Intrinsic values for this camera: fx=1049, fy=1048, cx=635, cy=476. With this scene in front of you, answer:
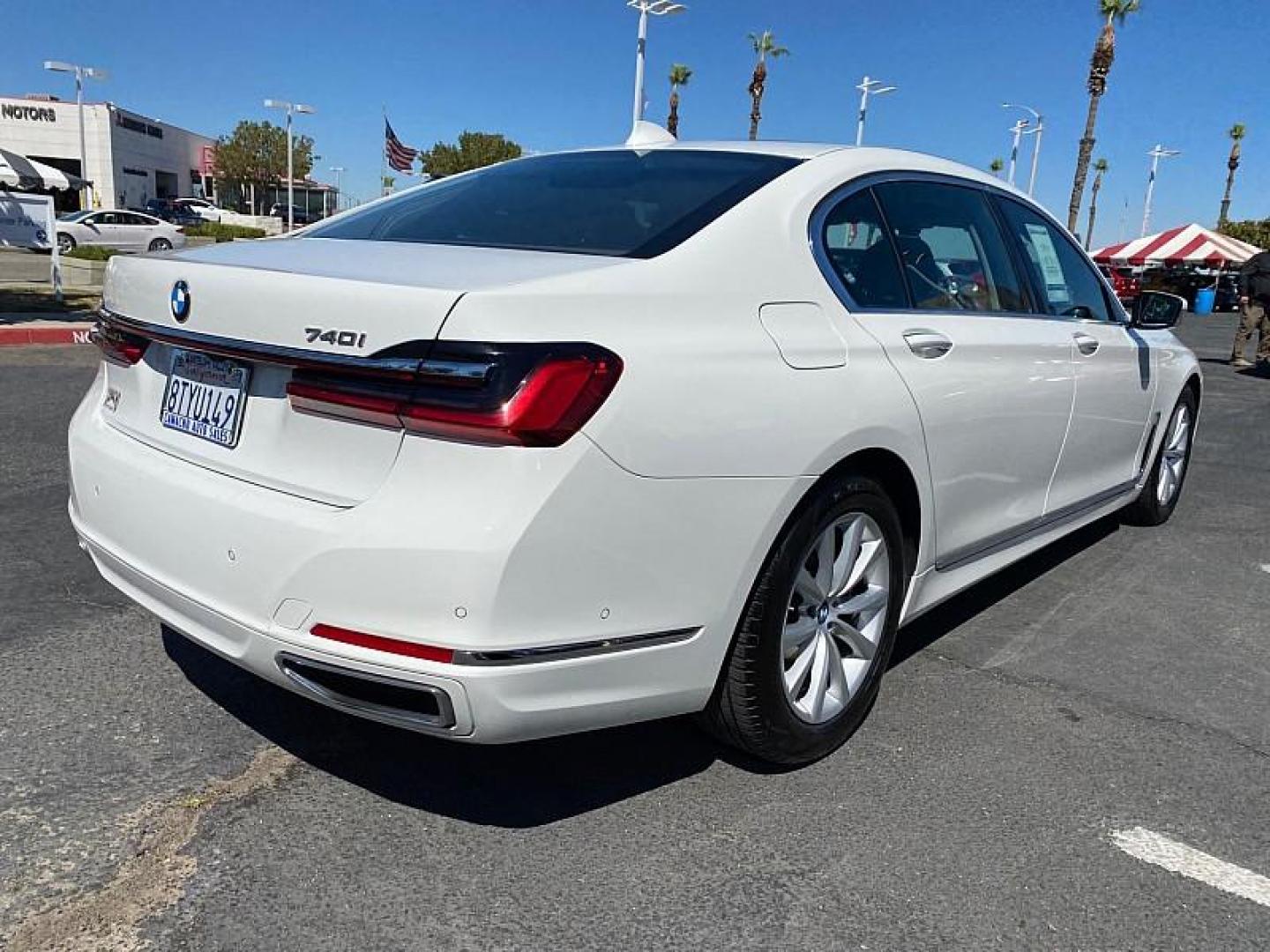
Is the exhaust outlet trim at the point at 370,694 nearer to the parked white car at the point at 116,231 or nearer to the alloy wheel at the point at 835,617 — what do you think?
the alloy wheel at the point at 835,617

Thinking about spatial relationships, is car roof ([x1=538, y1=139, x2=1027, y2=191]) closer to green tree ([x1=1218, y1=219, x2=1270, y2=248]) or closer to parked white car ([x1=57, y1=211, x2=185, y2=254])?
parked white car ([x1=57, y1=211, x2=185, y2=254])

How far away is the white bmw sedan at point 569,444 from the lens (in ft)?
6.59

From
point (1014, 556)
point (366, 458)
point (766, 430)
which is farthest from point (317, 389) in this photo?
point (1014, 556)

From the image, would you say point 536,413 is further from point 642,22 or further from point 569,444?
point 642,22

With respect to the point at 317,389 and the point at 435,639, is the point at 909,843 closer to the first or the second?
the point at 435,639

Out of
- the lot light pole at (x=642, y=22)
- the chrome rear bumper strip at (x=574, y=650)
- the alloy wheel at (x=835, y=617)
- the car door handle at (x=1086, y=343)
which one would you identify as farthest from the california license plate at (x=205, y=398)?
the lot light pole at (x=642, y=22)

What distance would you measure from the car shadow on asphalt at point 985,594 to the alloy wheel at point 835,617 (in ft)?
2.26

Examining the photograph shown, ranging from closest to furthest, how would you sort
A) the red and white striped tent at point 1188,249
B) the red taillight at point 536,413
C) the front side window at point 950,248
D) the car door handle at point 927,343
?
the red taillight at point 536,413
the car door handle at point 927,343
the front side window at point 950,248
the red and white striped tent at point 1188,249

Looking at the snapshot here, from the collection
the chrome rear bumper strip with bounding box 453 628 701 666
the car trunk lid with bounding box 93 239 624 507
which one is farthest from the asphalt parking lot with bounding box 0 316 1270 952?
the car trunk lid with bounding box 93 239 624 507

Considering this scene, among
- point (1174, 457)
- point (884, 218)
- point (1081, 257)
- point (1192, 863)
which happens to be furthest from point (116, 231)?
point (1192, 863)

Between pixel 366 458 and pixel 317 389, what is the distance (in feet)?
0.62

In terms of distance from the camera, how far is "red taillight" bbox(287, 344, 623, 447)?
1.96 metres

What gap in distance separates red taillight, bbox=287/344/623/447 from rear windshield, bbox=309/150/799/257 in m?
0.55

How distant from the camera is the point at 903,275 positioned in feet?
10.2
